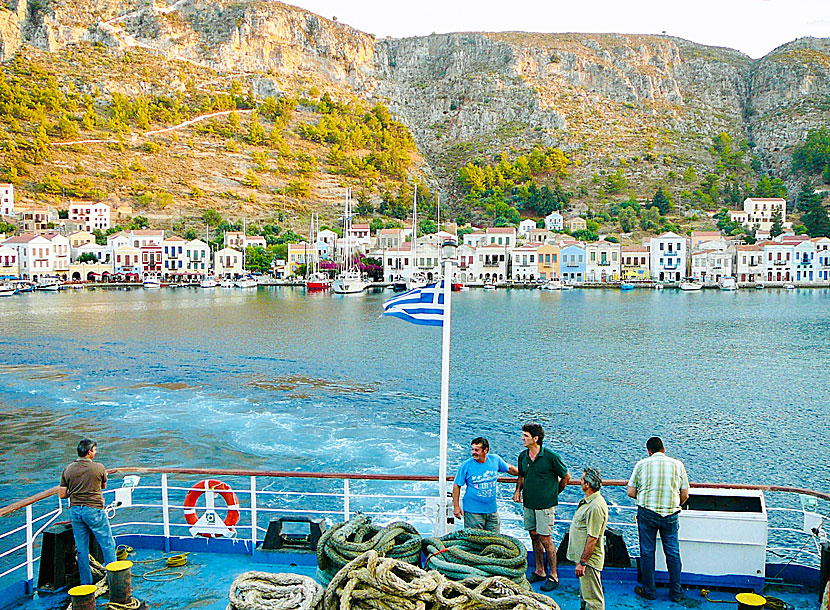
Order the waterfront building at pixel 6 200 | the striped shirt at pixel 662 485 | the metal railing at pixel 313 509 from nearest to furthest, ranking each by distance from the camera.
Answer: the striped shirt at pixel 662 485, the metal railing at pixel 313 509, the waterfront building at pixel 6 200

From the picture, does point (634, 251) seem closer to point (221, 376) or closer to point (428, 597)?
point (221, 376)

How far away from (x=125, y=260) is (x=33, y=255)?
31.4ft

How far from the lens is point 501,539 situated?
15.3 feet

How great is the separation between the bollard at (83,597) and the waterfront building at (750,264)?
89346mm

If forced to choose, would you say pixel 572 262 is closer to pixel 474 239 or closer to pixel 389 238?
pixel 474 239

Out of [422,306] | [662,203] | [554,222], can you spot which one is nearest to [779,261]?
[662,203]

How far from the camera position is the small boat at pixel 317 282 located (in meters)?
76.1

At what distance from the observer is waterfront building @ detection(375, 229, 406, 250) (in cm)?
8969

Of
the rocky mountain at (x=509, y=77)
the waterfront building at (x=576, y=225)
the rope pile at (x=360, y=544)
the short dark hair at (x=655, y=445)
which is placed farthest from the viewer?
the rocky mountain at (x=509, y=77)

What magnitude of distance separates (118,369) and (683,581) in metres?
25.8

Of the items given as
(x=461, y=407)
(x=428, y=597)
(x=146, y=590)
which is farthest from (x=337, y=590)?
(x=461, y=407)

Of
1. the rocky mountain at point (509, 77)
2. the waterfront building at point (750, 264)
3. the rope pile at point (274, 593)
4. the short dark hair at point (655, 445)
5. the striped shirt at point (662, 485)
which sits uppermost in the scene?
the rocky mountain at point (509, 77)

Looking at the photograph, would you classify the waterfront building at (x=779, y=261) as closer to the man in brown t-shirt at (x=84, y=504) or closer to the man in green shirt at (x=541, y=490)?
the man in green shirt at (x=541, y=490)

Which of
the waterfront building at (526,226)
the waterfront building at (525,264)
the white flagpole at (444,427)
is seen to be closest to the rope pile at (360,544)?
the white flagpole at (444,427)
